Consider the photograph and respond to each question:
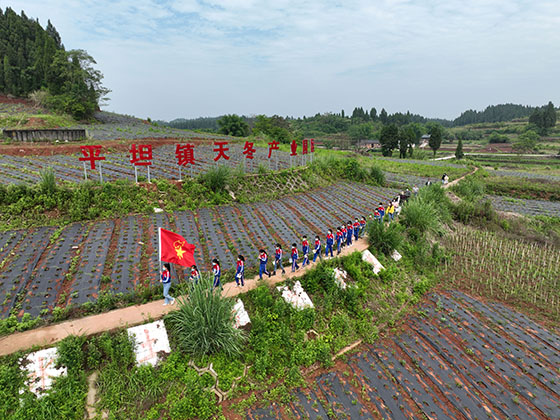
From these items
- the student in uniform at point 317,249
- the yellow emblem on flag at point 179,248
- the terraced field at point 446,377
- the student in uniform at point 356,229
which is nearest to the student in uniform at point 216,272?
the yellow emblem on flag at point 179,248

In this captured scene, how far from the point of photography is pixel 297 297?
8609mm

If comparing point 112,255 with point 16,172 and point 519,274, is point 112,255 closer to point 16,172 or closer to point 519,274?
point 16,172

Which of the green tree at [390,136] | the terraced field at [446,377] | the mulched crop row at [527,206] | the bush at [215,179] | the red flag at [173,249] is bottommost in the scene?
the terraced field at [446,377]

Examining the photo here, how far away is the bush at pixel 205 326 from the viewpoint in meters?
6.54

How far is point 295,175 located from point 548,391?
47.3 ft

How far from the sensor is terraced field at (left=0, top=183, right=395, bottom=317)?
7406mm

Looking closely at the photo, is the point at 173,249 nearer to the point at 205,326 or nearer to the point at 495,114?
the point at 205,326

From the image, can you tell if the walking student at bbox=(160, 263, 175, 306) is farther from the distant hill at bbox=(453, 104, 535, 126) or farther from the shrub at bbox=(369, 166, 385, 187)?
the distant hill at bbox=(453, 104, 535, 126)

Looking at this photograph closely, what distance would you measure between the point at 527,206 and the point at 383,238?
15.9 metres

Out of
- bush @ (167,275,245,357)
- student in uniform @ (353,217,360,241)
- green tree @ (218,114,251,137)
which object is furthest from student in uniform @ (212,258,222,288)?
green tree @ (218,114,251,137)

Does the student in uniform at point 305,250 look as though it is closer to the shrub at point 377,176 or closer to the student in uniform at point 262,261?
the student in uniform at point 262,261

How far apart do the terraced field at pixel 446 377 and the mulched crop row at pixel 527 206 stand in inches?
560

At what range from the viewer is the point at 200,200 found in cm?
1357

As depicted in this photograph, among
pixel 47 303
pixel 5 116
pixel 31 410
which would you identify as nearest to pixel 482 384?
pixel 31 410
